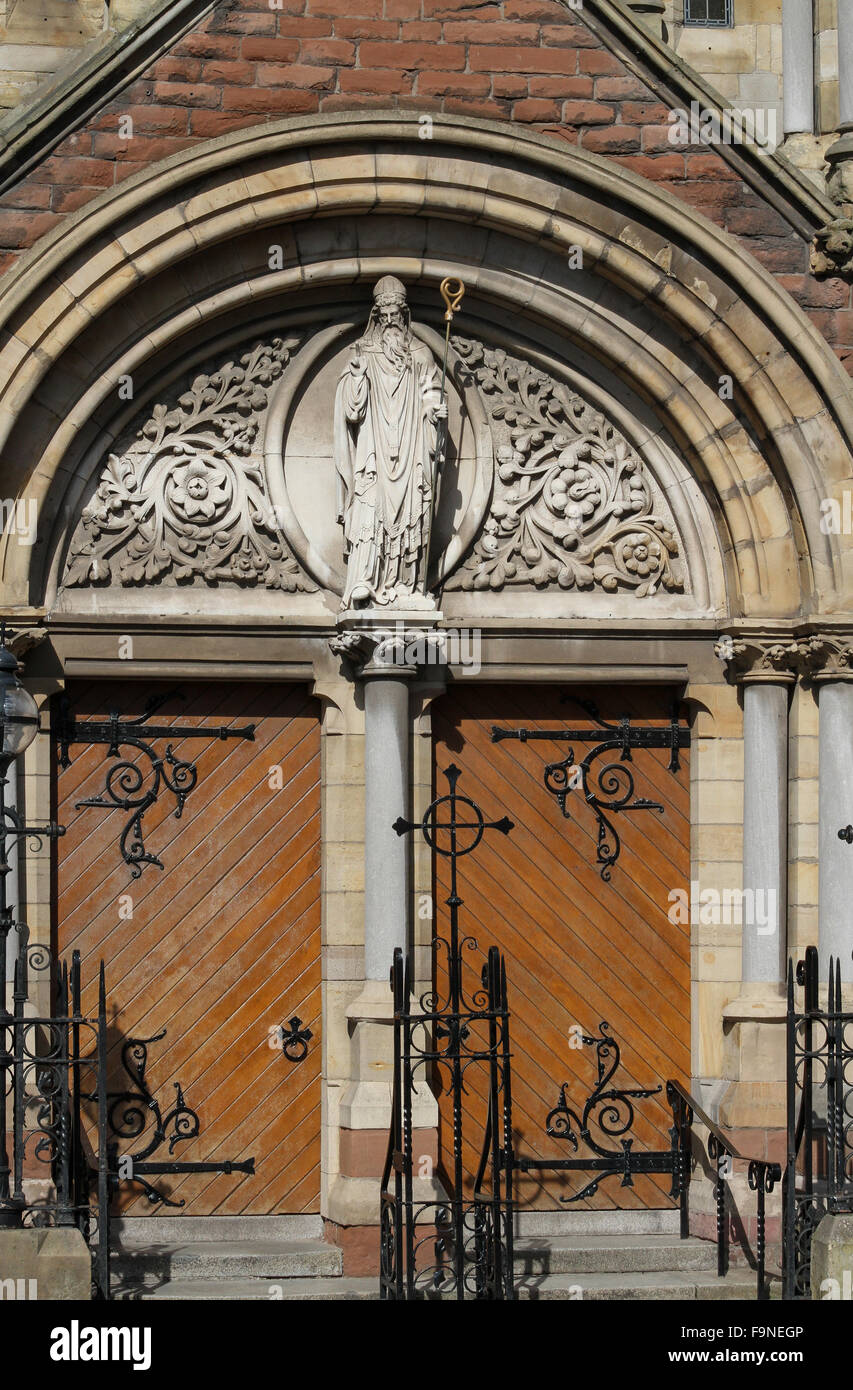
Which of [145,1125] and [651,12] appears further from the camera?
[651,12]

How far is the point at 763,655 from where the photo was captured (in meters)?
10.7

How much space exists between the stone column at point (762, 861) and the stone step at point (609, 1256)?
0.61 m

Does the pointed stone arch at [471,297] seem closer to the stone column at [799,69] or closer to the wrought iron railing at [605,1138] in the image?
the stone column at [799,69]

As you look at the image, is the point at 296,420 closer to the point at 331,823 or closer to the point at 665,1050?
the point at 331,823

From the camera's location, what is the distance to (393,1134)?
952cm

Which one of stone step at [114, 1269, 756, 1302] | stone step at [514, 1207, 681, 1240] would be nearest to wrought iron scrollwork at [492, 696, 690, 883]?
stone step at [514, 1207, 681, 1240]

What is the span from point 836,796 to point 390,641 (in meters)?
2.13

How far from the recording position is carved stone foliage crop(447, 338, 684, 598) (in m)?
11.0

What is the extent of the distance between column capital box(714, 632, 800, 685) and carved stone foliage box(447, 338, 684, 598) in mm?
465

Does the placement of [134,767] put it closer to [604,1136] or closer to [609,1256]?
[604,1136]

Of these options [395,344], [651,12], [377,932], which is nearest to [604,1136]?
[377,932]

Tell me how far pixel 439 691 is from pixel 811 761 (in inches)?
68.7

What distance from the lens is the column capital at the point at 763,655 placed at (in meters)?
10.7

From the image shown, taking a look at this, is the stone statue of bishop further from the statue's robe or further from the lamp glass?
the lamp glass
